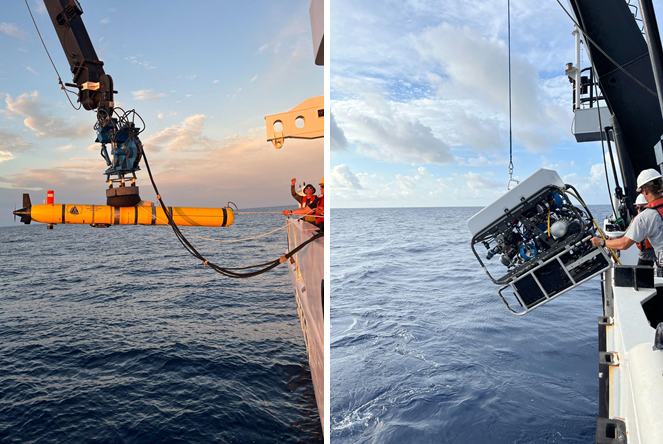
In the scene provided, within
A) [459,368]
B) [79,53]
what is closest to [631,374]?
[459,368]

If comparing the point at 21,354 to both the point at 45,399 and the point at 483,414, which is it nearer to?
the point at 45,399

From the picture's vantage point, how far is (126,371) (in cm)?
956

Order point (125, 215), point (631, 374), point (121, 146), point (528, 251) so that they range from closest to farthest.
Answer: point (631, 374) < point (528, 251) < point (125, 215) < point (121, 146)

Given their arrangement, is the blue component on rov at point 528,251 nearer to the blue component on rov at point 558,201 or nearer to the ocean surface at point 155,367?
the blue component on rov at point 558,201

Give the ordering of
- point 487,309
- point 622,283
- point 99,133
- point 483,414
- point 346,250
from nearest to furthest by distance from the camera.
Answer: point 622,283, point 483,414, point 99,133, point 487,309, point 346,250

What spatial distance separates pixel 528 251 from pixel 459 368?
430 centimetres

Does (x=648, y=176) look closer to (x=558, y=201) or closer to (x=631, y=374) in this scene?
(x=558, y=201)

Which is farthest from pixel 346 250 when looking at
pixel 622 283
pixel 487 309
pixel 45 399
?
pixel 622 283

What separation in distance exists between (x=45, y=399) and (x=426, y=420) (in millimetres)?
7916

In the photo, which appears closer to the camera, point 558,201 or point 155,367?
point 558,201

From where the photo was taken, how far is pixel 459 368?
9.14 metres

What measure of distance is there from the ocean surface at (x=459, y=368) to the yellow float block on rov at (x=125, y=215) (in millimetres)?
4658

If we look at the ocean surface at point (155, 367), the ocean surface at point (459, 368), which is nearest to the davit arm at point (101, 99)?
the ocean surface at point (155, 367)

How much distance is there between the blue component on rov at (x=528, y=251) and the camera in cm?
602
